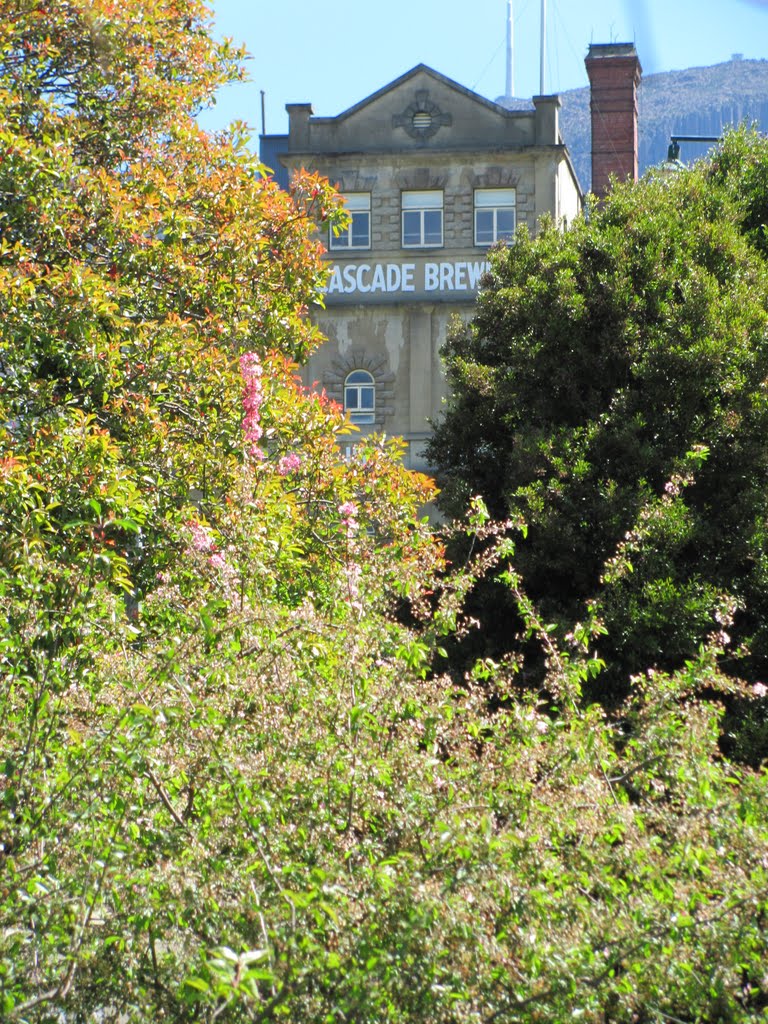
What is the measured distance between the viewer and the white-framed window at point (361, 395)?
32.5 meters

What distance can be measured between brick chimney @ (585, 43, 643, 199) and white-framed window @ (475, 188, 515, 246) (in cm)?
647

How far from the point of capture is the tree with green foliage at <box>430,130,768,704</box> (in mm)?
13008

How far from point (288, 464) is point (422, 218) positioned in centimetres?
2382

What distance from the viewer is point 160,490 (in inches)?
363

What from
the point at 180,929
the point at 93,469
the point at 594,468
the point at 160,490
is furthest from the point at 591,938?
the point at 594,468

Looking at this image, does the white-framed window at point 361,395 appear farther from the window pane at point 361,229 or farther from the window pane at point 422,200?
the window pane at point 422,200

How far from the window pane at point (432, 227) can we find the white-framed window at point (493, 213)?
2.89 ft

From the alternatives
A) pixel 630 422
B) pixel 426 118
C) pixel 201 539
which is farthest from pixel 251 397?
pixel 426 118

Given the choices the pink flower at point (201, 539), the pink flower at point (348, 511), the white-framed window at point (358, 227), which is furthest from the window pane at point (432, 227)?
the pink flower at point (201, 539)

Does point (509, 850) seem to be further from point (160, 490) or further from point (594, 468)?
point (594, 468)

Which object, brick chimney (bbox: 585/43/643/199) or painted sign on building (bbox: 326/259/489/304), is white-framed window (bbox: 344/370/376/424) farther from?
brick chimney (bbox: 585/43/643/199)

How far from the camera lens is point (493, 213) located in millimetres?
32688

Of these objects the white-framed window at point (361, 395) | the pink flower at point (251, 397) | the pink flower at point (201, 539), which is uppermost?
the white-framed window at point (361, 395)

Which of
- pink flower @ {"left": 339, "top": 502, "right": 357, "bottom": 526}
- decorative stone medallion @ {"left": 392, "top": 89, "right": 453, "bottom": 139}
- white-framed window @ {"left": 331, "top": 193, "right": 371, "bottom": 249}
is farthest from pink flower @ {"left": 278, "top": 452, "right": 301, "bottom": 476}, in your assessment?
decorative stone medallion @ {"left": 392, "top": 89, "right": 453, "bottom": 139}
